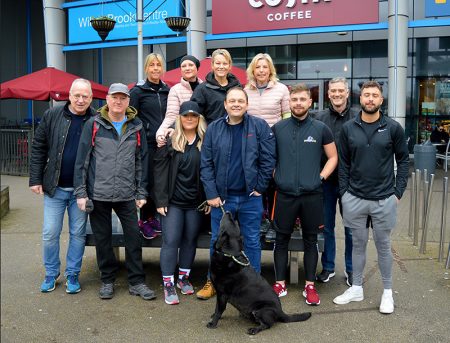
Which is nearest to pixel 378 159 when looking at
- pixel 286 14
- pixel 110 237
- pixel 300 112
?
pixel 300 112

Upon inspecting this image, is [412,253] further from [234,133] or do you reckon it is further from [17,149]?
[17,149]

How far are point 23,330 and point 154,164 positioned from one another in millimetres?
1820

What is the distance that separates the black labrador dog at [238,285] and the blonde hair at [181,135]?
908 millimetres

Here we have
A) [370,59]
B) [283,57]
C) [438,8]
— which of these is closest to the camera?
[438,8]

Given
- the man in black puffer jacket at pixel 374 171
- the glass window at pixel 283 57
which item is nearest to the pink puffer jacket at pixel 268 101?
the man in black puffer jacket at pixel 374 171

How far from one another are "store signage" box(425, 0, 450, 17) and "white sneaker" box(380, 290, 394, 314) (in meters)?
9.65

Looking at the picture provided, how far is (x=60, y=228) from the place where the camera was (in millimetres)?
4926

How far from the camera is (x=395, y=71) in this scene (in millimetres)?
12180

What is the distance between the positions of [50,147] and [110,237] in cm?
104

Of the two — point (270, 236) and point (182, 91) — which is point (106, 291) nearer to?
point (270, 236)

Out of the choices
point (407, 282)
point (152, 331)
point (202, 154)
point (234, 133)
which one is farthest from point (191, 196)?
point (407, 282)

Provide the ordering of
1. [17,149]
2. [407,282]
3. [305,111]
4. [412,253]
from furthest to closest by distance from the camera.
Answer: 1. [17,149]
2. [412,253]
3. [407,282]
4. [305,111]

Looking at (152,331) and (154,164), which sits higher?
(154,164)

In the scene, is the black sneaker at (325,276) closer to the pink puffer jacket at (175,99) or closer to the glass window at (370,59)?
the pink puffer jacket at (175,99)
